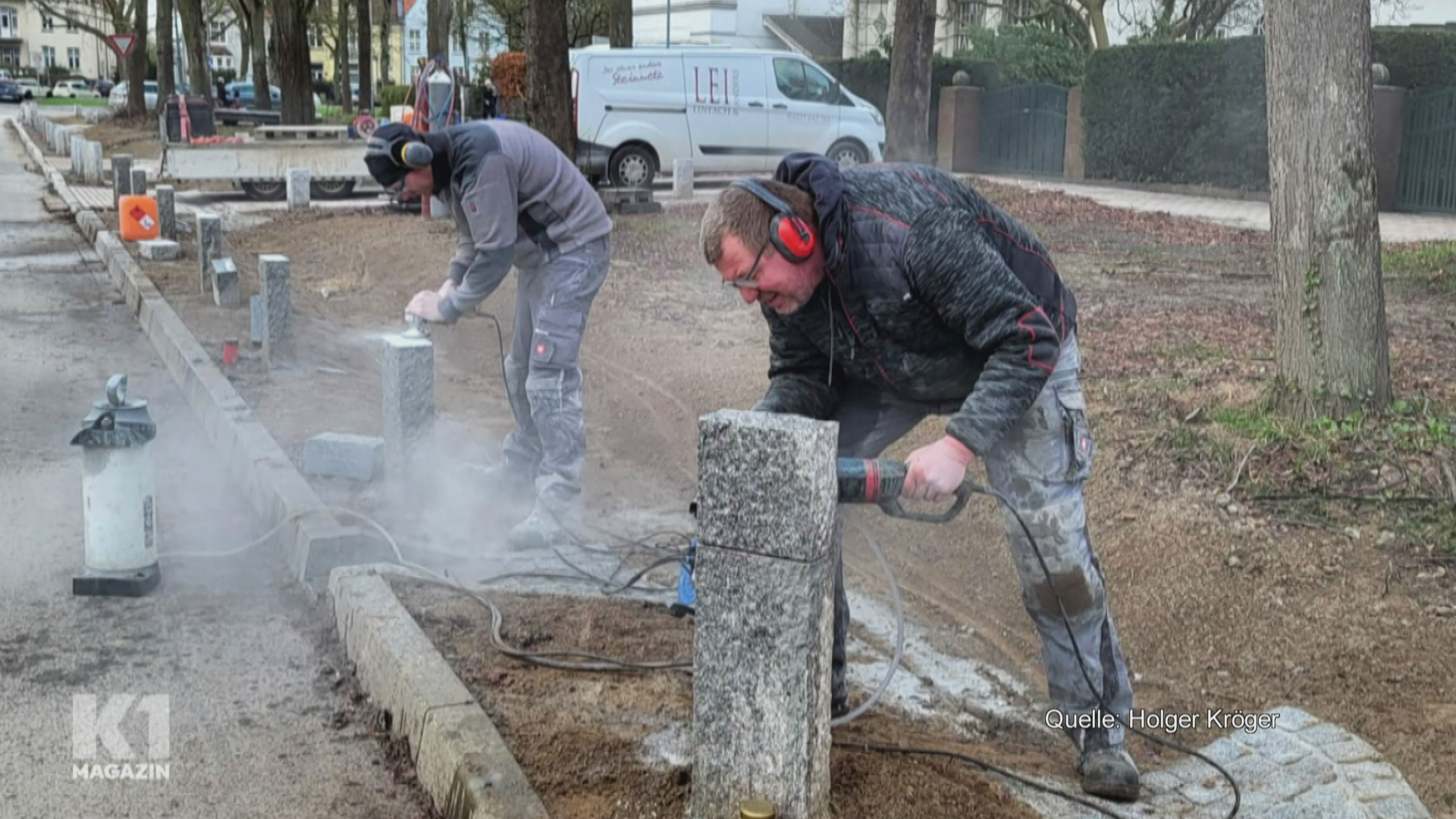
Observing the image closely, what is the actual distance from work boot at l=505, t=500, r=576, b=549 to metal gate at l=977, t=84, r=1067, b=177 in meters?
19.1

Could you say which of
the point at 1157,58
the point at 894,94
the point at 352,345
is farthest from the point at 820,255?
the point at 1157,58

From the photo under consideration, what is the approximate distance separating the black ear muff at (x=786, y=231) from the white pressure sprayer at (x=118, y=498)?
9.41 ft

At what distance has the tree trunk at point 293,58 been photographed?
28.3 m

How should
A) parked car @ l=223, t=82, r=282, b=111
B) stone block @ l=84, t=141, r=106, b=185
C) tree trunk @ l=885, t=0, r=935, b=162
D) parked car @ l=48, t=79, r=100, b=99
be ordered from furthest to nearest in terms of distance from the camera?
parked car @ l=48, t=79, r=100, b=99
parked car @ l=223, t=82, r=282, b=111
stone block @ l=84, t=141, r=106, b=185
tree trunk @ l=885, t=0, r=935, b=162

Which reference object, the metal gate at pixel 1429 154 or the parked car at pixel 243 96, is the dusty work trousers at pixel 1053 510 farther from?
the parked car at pixel 243 96

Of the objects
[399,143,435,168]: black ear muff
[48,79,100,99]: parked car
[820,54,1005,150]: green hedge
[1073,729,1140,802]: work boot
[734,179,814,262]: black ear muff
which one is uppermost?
[48,79,100,99]: parked car

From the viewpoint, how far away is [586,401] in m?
8.59

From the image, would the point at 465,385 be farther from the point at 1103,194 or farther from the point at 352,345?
the point at 1103,194

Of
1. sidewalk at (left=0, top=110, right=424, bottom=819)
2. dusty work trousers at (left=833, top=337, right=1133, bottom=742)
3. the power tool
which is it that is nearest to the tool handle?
the power tool

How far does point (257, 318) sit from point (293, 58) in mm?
21427

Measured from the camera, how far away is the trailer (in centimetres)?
1995

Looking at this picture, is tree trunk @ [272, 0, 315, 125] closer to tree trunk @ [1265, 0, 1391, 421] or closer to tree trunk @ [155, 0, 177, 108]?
tree trunk @ [155, 0, 177, 108]

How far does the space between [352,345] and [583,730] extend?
22.8 feet

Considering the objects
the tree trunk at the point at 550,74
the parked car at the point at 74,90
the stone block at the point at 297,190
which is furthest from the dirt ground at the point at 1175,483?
the parked car at the point at 74,90
